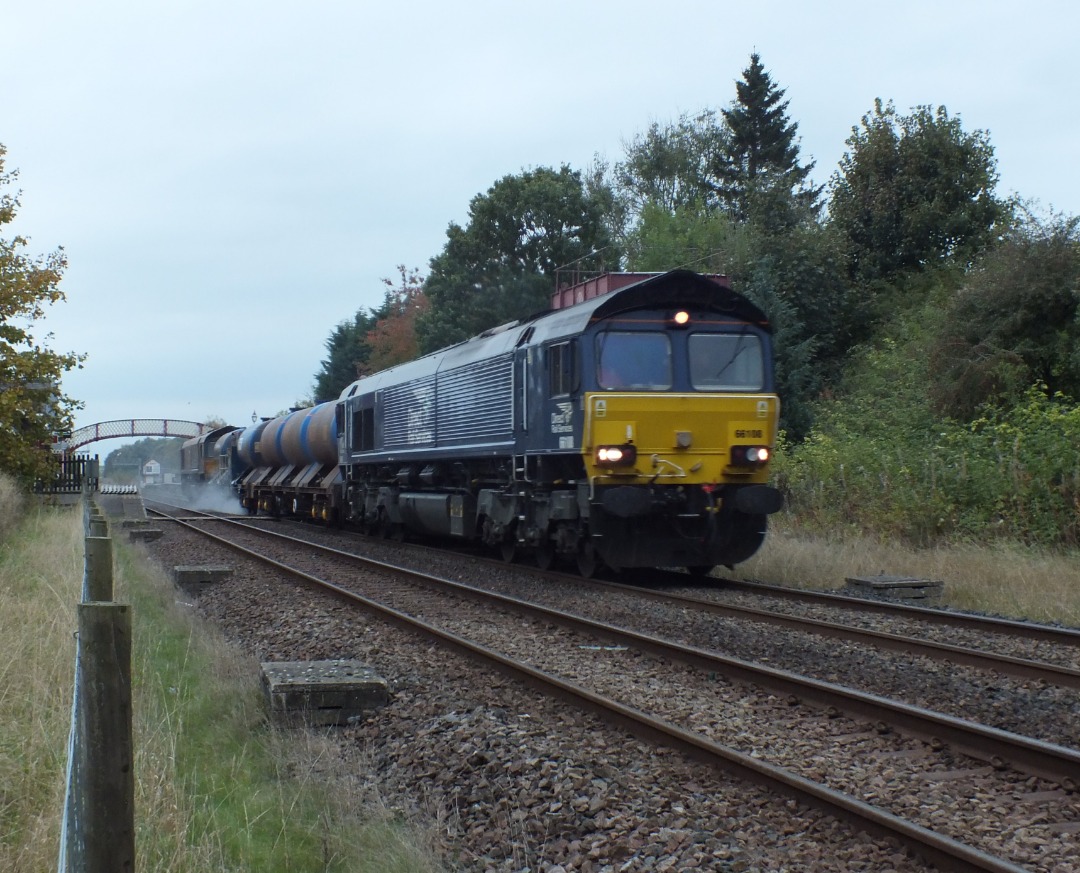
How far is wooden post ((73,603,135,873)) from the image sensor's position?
2783 millimetres

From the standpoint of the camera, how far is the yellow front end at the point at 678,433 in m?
12.7

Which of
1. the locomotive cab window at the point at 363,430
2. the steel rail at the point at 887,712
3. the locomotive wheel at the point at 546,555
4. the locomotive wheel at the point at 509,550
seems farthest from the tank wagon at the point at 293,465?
the steel rail at the point at 887,712

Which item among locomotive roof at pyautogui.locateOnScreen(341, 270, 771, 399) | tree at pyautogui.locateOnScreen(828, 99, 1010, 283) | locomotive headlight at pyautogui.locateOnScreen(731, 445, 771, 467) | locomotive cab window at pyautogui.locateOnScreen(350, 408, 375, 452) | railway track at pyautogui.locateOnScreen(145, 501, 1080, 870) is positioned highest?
tree at pyautogui.locateOnScreen(828, 99, 1010, 283)

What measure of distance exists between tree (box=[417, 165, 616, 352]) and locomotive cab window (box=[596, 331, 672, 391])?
28824mm

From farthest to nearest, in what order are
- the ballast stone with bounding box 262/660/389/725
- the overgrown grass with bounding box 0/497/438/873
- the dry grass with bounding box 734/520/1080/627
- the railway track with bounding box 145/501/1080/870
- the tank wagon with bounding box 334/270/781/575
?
the tank wagon with bounding box 334/270/781/575, the dry grass with bounding box 734/520/1080/627, the ballast stone with bounding box 262/660/389/725, the railway track with bounding box 145/501/1080/870, the overgrown grass with bounding box 0/497/438/873

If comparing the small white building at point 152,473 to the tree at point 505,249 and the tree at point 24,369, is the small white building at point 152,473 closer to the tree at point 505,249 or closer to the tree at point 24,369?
the tree at point 505,249

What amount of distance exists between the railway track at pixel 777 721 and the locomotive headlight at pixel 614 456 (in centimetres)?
213

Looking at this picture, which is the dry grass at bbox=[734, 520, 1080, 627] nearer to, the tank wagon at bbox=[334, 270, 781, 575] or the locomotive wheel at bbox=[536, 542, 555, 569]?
the tank wagon at bbox=[334, 270, 781, 575]

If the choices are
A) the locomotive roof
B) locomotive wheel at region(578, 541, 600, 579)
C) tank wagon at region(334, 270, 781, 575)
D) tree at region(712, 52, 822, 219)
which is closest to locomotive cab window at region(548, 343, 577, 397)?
tank wagon at region(334, 270, 781, 575)

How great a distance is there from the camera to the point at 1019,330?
2241cm

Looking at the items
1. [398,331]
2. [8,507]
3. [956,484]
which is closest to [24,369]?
[8,507]

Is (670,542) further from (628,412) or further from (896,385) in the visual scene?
(896,385)

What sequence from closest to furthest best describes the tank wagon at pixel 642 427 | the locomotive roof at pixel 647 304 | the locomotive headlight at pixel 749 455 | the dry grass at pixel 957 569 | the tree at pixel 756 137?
the dry grass at pixel 957 569 → the tank wagon at pixel 642 427 → the locomotive roof at pixel 647 304 → the locomotive headlight at pixel 749 455 → the tree at pixel 756 137

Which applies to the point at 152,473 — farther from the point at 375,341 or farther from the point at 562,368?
the point at 562,368
